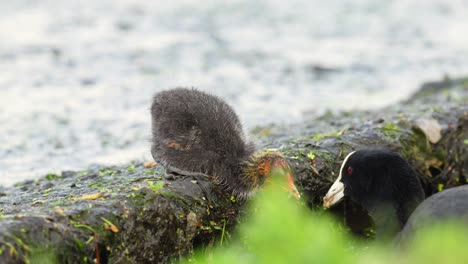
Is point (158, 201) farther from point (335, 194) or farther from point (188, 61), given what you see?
point (188, 61)

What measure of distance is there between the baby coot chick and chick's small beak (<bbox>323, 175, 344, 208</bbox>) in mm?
436

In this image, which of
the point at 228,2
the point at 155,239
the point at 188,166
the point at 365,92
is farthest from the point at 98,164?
the point at 228,2

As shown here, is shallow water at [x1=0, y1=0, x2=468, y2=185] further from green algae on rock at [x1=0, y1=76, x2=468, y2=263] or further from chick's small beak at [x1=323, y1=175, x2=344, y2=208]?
chick's small beak at [x1=323, y1=175, x2=344, y2=208]

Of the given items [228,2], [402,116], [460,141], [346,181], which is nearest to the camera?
[346,181]

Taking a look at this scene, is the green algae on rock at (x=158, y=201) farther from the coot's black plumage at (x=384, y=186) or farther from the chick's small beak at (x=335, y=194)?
the coot's black plumage at (x=384, y=186)

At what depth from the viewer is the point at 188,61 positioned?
1503 centimetres

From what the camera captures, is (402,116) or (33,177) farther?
(33,177)

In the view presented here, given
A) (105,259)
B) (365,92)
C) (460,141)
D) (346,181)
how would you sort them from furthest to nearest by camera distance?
(365,92) → (460,141) → (346,181) → (105,259)

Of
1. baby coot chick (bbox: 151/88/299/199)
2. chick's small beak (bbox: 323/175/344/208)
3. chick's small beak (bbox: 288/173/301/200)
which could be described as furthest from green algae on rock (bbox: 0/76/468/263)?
chick's small beak (bbox: 288/173/301/200)

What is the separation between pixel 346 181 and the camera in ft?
20.2

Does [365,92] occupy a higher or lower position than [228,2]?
lower

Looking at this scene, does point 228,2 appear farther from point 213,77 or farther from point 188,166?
point 188,166

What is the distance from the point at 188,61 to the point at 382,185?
30.9 feet

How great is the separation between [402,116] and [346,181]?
2678 millimetres
